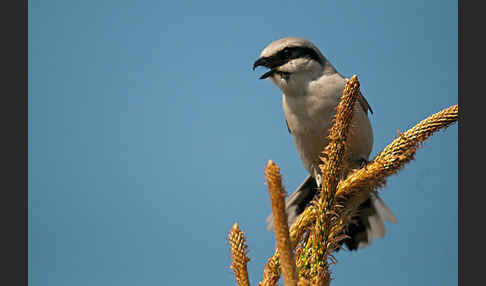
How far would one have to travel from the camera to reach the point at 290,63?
277cm

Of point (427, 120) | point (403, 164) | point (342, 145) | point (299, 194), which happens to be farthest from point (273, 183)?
point (299, 194)

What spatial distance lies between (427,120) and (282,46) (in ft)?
5.19

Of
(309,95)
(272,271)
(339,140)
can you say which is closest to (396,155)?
(339,140)

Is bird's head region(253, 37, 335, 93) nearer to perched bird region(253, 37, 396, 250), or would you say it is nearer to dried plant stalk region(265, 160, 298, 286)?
perched bird region(253, 37, 396, 250)

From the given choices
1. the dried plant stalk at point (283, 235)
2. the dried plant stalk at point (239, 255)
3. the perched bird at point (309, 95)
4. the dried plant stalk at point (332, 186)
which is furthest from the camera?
the perched bird at point (309, 95)

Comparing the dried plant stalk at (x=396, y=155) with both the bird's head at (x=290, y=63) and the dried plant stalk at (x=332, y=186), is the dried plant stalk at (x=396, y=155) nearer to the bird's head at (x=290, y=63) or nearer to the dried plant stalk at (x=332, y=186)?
the dried plant stalk at (x=332, y=186)

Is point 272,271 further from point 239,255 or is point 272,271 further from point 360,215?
point 360,215

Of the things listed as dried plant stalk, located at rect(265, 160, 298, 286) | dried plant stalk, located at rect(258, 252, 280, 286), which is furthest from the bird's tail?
dried plant stalk, located at rect(265, 160, 298, 286)

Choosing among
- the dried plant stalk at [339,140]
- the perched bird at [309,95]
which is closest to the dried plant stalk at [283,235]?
the dried plant stalk at [339,140]

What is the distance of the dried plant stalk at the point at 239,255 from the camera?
39.7 inches

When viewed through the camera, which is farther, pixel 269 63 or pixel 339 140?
pixel 269 63

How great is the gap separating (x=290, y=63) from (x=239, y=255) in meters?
1.94

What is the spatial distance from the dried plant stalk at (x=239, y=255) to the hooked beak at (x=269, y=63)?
180 cm

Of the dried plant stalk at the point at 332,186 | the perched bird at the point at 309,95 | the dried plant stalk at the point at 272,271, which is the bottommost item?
the dried plant stalk at the point at 272,271
